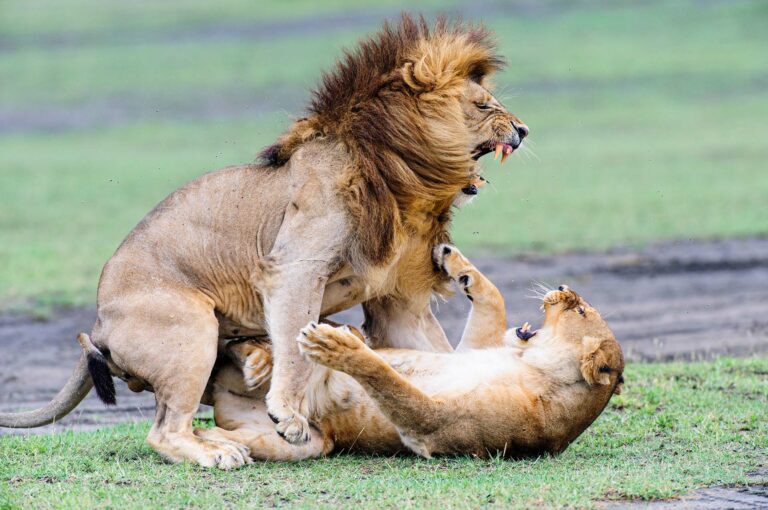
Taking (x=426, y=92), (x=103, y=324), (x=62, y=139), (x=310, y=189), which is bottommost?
(x=62, y=139)

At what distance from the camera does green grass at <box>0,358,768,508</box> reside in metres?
4.51

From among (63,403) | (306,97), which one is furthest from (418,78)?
(306,97)

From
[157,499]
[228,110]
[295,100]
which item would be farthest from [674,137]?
[157,499]

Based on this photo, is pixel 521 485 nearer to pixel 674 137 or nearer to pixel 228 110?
pixel 674 137

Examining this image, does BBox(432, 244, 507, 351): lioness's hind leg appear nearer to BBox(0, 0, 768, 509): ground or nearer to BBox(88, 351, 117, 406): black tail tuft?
BBox(0, 0, 768, 509): ground

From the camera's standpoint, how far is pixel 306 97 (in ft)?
73.6

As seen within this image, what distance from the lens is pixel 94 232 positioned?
14031 millimetres

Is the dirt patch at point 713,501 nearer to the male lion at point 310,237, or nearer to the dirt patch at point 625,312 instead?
the male lion at point 310,237

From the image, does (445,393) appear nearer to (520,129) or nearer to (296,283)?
(296,283)

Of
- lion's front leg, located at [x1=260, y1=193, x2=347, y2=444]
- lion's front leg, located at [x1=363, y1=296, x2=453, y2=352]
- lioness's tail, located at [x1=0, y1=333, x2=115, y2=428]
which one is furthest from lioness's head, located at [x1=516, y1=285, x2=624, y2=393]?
lioness's tail, located at [x1=0, y1=333, x2=115, y2=428]

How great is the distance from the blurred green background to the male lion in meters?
2.08

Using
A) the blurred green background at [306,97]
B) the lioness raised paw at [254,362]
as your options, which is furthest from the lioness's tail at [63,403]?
the blurred green background at [306,97]

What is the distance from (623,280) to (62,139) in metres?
14.5

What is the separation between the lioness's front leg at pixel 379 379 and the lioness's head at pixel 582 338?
0.61 meters
